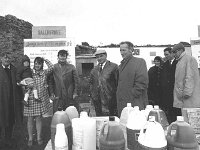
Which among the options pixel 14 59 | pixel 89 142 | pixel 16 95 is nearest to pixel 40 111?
pixel 16 95

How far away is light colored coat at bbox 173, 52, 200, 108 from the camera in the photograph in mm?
3041

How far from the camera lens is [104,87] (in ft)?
11.2

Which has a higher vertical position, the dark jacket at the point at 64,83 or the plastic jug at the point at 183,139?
the dark jacket at the point at 64,83

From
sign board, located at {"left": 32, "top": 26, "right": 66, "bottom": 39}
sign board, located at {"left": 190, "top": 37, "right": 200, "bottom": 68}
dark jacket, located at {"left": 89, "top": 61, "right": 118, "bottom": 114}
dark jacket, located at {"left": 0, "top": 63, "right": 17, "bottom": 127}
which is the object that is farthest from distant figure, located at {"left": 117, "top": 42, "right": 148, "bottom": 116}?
sign board, located at {"left": 190, "top": 37, "right": 200, "bottom": 68}

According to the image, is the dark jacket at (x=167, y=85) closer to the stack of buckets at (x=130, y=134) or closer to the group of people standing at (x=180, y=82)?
the group of people standing at (x=180, y=82)

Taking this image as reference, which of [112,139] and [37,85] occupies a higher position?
[37,85]

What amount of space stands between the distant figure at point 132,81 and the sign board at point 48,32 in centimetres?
224

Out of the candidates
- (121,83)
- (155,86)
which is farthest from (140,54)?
(121,83)

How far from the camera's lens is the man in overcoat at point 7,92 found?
3.53m

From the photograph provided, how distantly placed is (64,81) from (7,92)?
3.41 feet

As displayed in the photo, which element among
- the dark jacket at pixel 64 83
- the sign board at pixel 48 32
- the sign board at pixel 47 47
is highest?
the sign board at pixel 48 32

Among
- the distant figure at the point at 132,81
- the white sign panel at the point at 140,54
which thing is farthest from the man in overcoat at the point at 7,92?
the white sign panel at the point at 140,54

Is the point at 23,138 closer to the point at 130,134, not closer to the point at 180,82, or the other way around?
the point at 180,82

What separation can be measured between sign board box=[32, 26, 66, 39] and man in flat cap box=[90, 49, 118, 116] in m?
1.71
